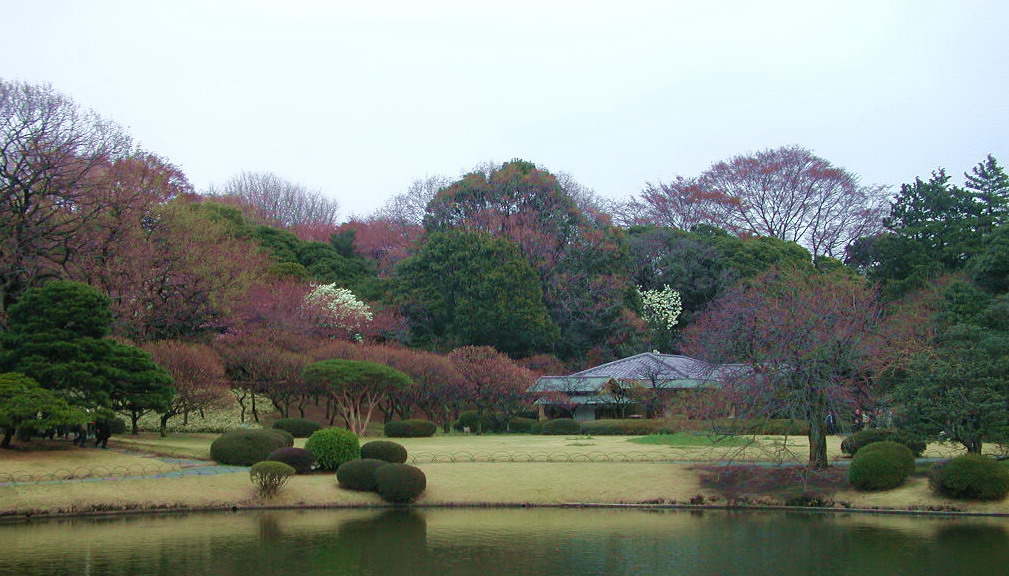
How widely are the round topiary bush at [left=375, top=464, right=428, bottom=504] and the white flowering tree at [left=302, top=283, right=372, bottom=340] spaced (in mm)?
23583

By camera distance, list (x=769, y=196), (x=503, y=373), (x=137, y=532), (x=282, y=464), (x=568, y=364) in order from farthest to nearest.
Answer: (x=769, y=196), (x=568, y=364), (x=503, y=373), (x=282, y=464), (x=137, y=532)

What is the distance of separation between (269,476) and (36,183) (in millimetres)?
16590

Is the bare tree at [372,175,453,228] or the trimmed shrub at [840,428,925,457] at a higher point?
the bare tree at [372,175,453,228]

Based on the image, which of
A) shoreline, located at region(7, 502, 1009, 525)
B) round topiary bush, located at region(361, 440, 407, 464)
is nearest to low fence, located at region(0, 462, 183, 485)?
shoreline, located at region(7, 502, 1009, 525)

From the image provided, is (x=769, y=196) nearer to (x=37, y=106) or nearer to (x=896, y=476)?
(x=896, y=476)

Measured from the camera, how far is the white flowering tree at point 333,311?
159 ft

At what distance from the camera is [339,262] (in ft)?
191

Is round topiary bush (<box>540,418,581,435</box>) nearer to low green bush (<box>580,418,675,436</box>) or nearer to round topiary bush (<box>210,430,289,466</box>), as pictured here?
low green bush (<box>580,418,675,436</box>)

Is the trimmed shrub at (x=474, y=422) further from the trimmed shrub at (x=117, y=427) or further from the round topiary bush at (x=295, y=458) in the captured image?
the round topiary bush at (x=295, y=458)

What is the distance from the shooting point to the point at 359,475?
2548 cm

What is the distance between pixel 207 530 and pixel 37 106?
20.2m

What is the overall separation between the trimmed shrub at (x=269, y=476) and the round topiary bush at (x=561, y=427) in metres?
18.5

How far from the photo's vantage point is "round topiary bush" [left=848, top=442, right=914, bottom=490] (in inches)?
966

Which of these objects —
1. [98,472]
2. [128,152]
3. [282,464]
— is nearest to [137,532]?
[282,464]
